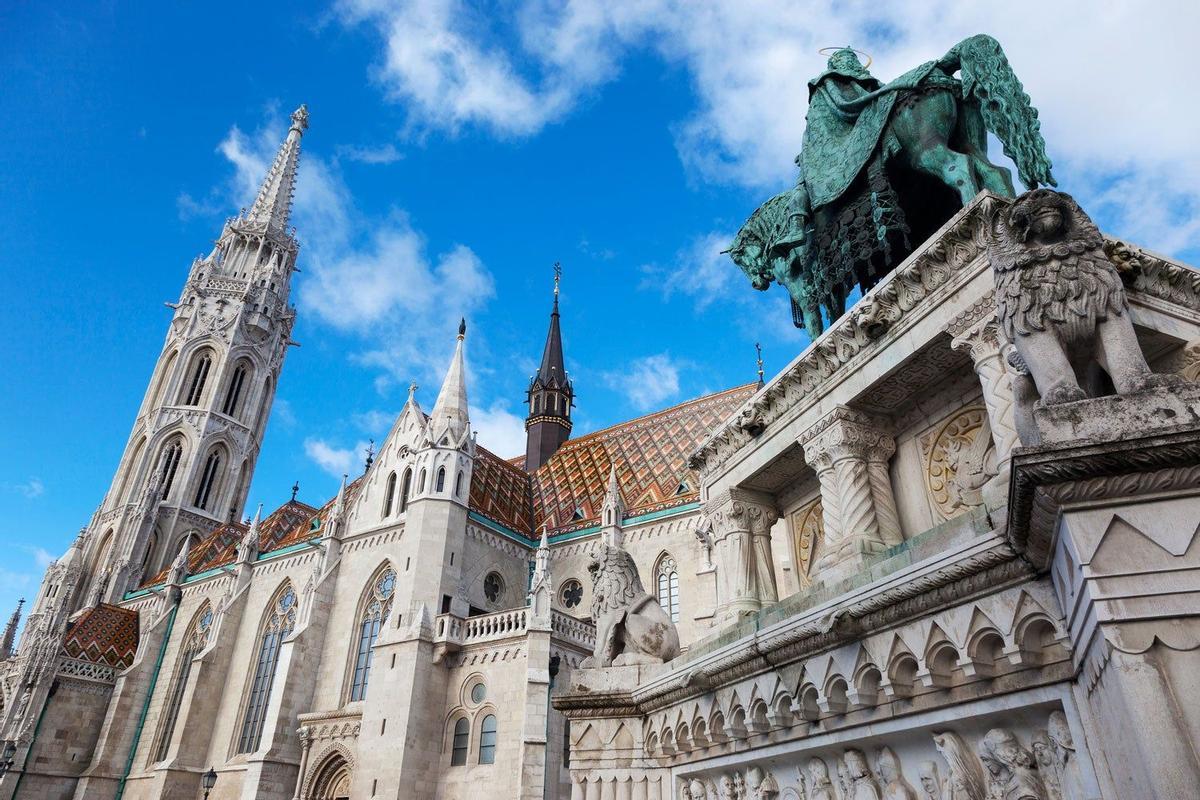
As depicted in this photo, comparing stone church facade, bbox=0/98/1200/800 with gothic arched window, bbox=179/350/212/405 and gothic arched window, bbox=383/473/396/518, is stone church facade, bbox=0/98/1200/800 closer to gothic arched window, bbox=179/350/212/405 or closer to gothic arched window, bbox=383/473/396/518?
gothic arched window, bbox=383/473/396/518

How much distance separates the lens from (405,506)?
29250mm

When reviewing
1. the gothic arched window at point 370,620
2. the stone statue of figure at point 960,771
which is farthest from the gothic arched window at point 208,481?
the stone statue of figure at point 960,771

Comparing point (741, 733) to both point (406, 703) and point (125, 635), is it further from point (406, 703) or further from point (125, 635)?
point (125, 635)

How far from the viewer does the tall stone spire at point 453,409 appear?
2842 cm

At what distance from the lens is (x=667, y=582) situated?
90.8 ft

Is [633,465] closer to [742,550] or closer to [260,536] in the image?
[260,536]

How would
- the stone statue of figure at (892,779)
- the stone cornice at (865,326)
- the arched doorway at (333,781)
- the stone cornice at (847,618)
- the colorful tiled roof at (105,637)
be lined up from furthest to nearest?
the colorful tiled roof at (105,637) < the arched doorway at (333,781) < the stone cornice at (865,326) < the stone statue of figure at (892,779) < the stone cornice at (847,618)

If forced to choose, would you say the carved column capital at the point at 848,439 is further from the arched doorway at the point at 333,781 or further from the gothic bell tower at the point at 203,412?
the gothic bell tower at the point at 203,412

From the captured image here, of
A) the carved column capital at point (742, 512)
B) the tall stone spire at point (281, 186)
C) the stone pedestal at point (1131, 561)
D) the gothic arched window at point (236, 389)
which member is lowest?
the stone pedestal at point (1131, 561)

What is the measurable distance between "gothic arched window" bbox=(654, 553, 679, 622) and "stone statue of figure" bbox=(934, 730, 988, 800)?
23.3 m

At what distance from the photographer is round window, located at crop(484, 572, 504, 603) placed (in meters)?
28.2

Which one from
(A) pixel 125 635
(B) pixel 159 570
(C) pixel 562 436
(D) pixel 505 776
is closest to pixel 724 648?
(D) pixel 505 776

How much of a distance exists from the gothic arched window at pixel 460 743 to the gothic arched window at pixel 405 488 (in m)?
9.02

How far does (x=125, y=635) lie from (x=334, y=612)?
17056 millimetres
